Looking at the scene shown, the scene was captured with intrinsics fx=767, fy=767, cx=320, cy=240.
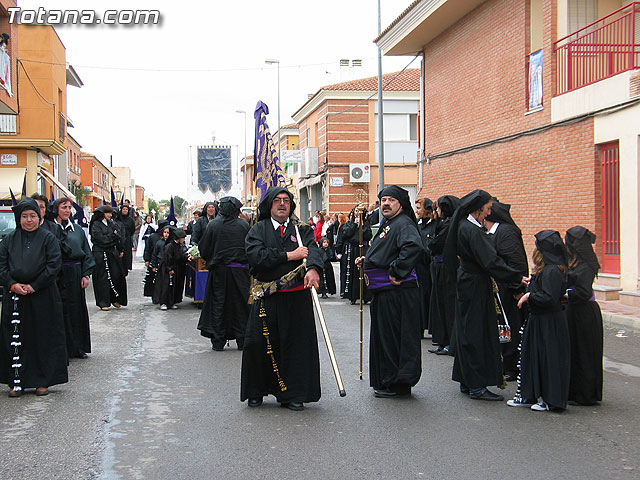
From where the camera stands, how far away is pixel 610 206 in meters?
14.5

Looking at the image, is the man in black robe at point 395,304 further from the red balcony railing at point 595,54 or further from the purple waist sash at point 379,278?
the red balcony railing at point 595,54

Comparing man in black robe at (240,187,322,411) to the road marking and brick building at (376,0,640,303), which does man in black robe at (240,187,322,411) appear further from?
brick building at (376,0,640,303)

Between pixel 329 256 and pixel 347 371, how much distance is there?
9954 millimetres

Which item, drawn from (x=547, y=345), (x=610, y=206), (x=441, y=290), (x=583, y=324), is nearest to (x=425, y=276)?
(x=441, y=290)

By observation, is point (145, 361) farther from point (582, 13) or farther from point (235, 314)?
point (582, 13)

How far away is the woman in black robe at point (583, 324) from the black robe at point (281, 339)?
2258 mm

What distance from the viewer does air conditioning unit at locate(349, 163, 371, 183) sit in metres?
39.3

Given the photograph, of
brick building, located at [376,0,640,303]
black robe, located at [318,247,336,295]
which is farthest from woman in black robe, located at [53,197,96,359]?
brick building, located at [376,0,640,303]

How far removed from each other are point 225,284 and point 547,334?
4906 millimetres

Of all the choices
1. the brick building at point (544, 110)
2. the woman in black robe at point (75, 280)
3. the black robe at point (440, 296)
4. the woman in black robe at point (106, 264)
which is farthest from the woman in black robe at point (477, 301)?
the woman in black robe at point (106, 264)

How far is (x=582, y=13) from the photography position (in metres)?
16.4

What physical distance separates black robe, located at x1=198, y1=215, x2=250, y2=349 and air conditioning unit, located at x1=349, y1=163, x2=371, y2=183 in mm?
29081

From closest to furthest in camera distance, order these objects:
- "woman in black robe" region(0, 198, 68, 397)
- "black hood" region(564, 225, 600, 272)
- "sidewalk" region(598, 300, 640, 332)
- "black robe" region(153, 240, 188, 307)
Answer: "black hood" region(564, 225, 600, 272)
"woman in black robe" region(0, 198, 68, 397)
"sidewalk" region(598, 300, 640, 332)
"black robe" region(153, 240, 188, 307)

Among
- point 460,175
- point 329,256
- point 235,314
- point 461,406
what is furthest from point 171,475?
point 460,175
